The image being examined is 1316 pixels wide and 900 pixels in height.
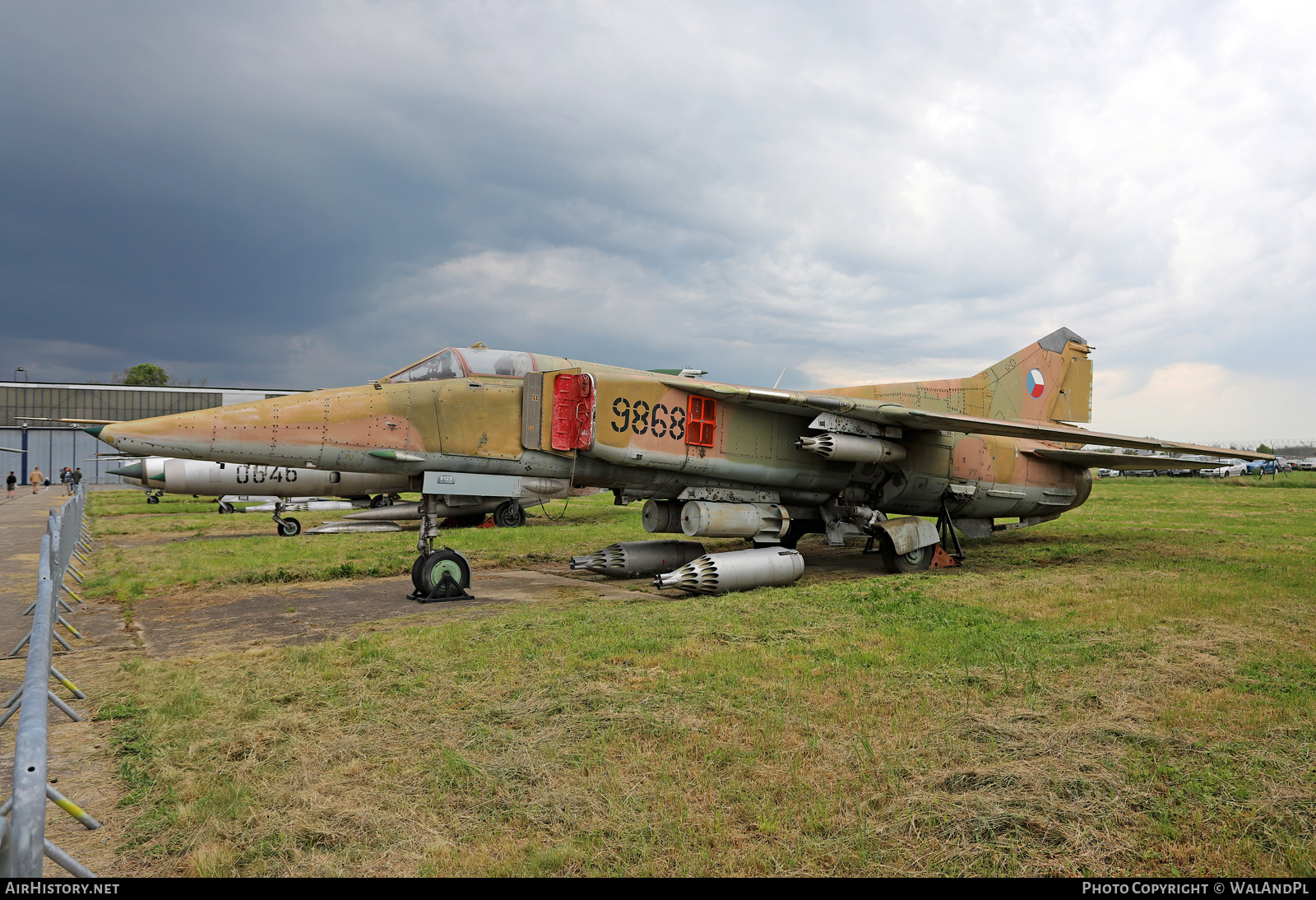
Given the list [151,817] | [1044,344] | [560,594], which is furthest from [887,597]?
[1044,344]

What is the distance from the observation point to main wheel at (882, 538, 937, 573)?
11906mm

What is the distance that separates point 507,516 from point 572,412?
11465 millimetres

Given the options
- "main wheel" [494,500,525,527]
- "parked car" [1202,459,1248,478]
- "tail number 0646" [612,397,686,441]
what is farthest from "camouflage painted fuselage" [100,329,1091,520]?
"parked car" [1202,459,1248,478]

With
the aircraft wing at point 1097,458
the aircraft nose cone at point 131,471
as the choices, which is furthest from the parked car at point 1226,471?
the aircraft nose cone at point 131,471

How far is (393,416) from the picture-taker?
359 inches

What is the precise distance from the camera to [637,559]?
441 inches

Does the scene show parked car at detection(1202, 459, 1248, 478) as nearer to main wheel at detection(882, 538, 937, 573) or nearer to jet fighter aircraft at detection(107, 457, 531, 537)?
main wheel at detection(882, 538, 937, 573)

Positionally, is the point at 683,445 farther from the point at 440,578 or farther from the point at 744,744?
the point at 744,744

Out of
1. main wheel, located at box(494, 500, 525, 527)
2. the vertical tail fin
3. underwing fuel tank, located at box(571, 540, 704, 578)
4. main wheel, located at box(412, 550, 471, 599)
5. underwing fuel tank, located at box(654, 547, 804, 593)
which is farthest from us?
main wheel, located at box(494, 500, 525, 527)

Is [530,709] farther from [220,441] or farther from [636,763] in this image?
[220,441]

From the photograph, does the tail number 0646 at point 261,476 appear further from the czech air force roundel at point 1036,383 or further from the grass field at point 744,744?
the czech air force roundel at point 1036,383

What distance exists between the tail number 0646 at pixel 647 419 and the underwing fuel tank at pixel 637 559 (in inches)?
80.5

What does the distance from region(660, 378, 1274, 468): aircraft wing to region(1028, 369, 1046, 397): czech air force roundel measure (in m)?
3.37

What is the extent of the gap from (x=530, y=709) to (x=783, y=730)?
5.51 feet
